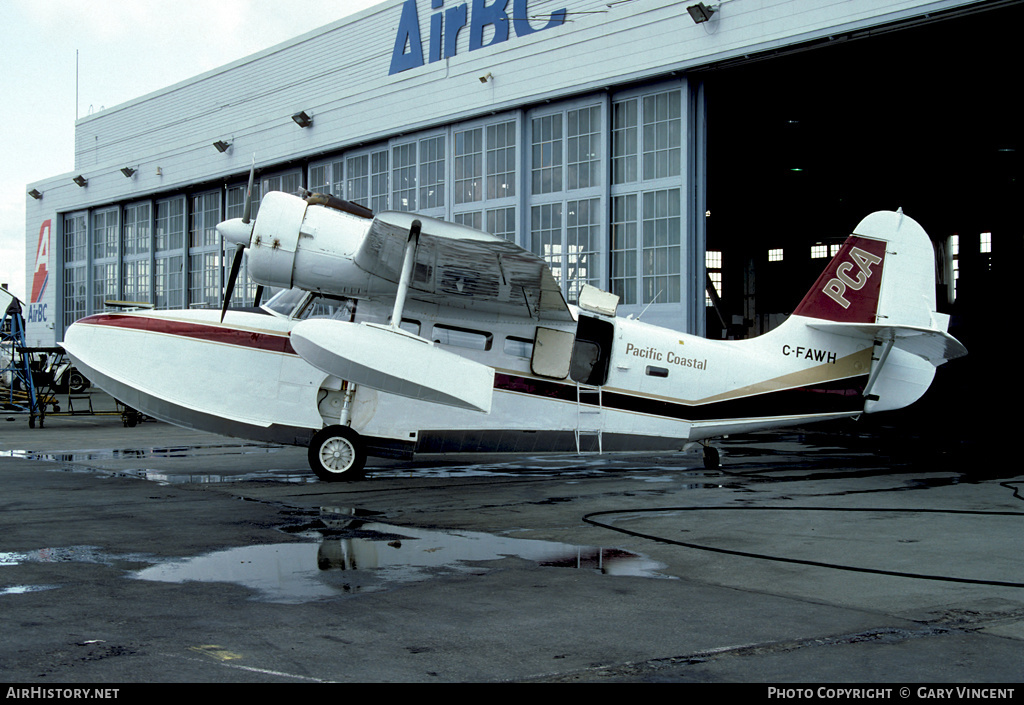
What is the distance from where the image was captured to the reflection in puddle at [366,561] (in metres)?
6.42

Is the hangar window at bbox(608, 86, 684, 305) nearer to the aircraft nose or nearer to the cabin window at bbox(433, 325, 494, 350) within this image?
the cabin window at bbox(433, 325, 494, 350)

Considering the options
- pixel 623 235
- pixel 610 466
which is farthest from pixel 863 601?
pixel 623 235

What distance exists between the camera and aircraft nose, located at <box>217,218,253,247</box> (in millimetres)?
12580

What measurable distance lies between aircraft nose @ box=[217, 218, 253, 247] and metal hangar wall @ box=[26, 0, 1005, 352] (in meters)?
12.0

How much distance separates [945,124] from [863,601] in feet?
92.4

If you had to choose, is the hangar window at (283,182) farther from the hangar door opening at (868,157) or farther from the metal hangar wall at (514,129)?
the hangar door opening at (868,157)

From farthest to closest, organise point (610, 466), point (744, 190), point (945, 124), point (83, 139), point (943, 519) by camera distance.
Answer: point (83, 139) → point (744, 190) → point (945, 124) → point (610, 466) → point (943, 519)

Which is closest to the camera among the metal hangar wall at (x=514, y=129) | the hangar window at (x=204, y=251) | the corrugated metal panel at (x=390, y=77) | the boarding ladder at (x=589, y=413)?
the boarding ladder at (x=589, y=413)

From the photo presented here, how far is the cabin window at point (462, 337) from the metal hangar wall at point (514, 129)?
9.83 meters

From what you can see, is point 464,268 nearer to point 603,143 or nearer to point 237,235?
point 237,235

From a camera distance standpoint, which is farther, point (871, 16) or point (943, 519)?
point (871, 16)

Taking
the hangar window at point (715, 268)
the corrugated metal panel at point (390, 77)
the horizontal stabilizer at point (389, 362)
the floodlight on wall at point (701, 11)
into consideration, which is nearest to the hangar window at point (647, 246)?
the corrugated metal panel at point (390, 77)
